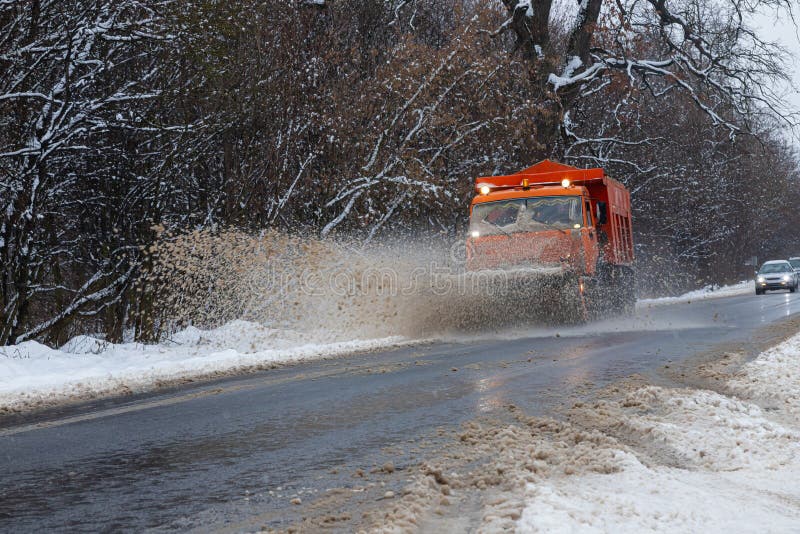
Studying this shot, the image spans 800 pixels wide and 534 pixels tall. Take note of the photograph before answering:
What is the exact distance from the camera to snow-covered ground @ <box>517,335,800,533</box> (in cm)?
A: 333

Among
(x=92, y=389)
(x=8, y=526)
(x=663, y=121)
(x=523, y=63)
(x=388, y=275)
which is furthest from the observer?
(x=663, y=121)

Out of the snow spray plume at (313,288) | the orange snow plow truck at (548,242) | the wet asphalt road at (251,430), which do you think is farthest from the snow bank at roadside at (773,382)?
the snow spray plume at (313,288)

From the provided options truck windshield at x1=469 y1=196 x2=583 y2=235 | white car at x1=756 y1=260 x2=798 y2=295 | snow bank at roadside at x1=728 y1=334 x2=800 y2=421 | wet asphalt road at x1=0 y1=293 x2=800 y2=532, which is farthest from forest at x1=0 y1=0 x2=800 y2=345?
white car at x1=756 y1=260 x2=798 y2=295

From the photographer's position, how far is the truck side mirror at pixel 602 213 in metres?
17.2

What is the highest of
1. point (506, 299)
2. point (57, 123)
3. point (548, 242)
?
point (57, 123)

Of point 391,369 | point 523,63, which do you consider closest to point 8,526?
point 391,369

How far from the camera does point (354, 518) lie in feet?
11.6

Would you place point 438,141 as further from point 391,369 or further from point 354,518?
point 354,518

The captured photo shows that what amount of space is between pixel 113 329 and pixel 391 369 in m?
7.31

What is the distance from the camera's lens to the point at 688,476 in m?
4.24

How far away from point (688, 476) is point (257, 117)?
12.7 m

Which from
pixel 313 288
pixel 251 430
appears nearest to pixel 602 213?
pixel 313 288

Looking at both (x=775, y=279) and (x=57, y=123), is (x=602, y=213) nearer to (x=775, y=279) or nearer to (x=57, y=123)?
(x=57, y=123)

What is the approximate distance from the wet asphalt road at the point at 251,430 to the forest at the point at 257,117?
17.5ft
